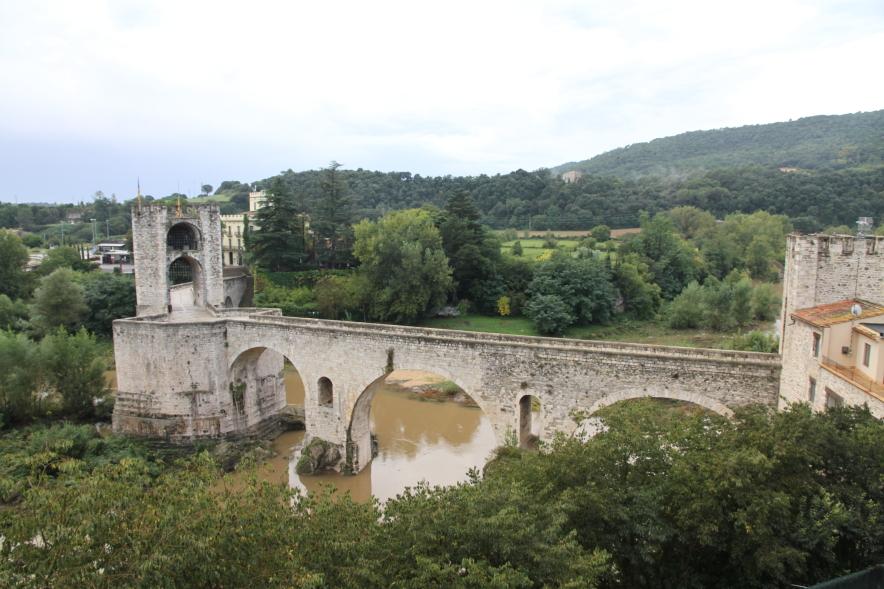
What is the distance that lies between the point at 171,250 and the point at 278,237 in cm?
1688

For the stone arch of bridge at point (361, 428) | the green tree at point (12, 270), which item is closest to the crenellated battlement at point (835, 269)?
the stone arch of bridge at point (361, 428)

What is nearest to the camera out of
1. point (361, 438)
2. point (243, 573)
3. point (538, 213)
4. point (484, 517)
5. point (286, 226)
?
point (243, 573)

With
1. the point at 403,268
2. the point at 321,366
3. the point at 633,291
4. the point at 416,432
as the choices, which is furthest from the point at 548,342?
the point at 633,291

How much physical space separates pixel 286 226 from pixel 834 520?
3966 centimetres

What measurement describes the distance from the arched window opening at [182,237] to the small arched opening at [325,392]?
9.25 metres

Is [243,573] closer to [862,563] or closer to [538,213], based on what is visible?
[862,563]

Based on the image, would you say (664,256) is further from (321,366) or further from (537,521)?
(537,521)

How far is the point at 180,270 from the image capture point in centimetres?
3222

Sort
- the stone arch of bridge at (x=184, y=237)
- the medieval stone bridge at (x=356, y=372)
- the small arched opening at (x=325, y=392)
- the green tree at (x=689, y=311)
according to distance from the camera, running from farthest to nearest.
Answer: the green tree at (x=689, y=311) → the stone arch of bridge at (x=184, y=237) → the small arched opening at (x=325, y=392) → the medieval stone bridge at (x=356, y=372)

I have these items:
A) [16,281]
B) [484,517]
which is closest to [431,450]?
[484,517]

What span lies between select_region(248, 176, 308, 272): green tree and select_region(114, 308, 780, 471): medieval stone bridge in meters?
17.5

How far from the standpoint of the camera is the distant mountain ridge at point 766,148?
13000 cm

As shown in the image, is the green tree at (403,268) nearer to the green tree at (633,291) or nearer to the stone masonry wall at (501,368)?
the green tree at (633,291)

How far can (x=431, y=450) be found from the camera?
2584 centimetres
